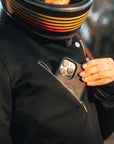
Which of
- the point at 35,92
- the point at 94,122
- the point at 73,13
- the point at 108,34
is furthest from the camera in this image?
the point at 108,34

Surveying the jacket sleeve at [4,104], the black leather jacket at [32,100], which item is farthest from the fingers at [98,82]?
the jacket sleeve at [4,104]

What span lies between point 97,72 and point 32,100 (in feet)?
1.32

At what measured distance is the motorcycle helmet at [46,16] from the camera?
1.03m

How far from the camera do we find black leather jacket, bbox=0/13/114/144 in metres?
0.99

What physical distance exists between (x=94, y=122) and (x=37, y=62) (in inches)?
21.0

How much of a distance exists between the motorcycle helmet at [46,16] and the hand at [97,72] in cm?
22

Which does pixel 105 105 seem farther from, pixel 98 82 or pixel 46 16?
pixel 46 16

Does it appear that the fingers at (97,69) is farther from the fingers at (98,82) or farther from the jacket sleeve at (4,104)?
the jacket sleeve at (4,104)

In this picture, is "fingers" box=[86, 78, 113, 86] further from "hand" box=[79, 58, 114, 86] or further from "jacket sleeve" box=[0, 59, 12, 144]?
"jacket sleeve" box=[0, 59, 12, 144]

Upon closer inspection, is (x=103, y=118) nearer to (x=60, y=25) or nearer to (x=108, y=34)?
(x=60, y=25)

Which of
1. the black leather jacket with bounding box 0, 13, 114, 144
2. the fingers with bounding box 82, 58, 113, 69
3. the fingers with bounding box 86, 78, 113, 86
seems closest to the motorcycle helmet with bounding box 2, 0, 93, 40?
the black leather jacket with bounding box 0, 13, 114, 144

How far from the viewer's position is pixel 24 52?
1.04m

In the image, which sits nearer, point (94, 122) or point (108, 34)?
point (94, 122)

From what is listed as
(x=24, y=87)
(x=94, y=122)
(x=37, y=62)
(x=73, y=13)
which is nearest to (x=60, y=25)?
(x=73, y=13)
